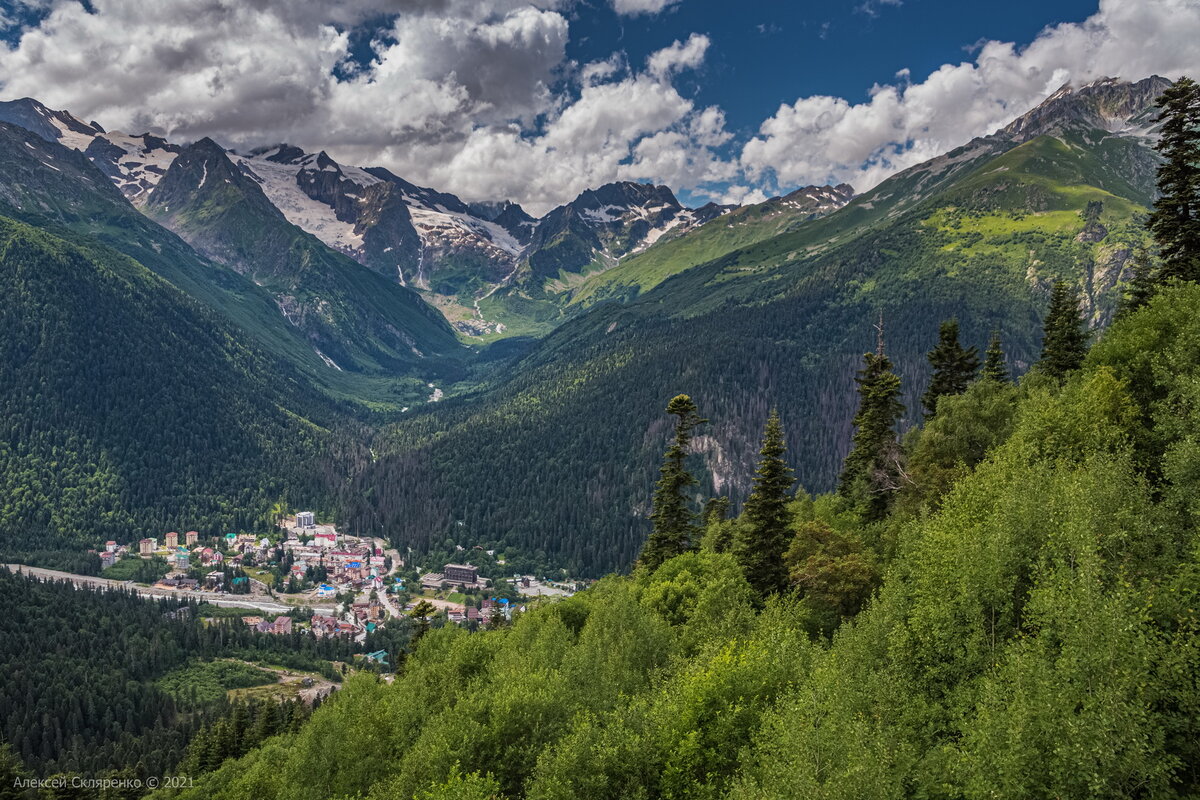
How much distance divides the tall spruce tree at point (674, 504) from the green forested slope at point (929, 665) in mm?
13468

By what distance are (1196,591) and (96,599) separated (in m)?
208

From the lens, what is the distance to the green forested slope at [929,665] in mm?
21891

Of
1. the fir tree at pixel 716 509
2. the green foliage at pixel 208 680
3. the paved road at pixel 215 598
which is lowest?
the green foliage at pixel 208 680

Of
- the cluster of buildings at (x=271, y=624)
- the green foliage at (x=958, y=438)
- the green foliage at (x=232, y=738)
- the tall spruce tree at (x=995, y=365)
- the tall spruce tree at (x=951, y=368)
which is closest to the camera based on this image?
→ the green foliage at (x=958, y=438)

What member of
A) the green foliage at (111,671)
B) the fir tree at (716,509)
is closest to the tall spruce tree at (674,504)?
the fir tree at (716,509)

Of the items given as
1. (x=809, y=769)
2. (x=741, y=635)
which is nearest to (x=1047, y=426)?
(x=741, y=635)

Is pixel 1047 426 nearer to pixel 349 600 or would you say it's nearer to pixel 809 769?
pixel 809 769

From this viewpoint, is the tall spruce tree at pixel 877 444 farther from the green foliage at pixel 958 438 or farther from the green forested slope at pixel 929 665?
the green forested slope at pixel 929 665

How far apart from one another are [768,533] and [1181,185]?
40946 millimetres

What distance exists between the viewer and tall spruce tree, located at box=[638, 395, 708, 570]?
68.2 metres

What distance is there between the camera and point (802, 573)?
4834 cm

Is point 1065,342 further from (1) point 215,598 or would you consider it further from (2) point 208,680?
(1) point 215,598
